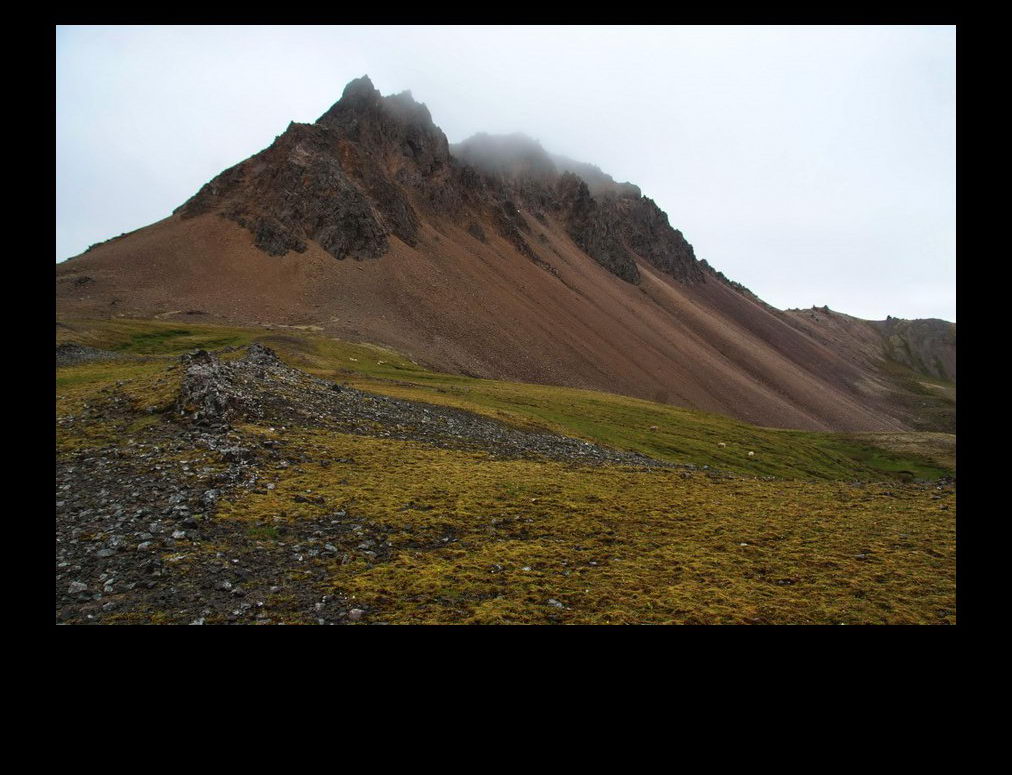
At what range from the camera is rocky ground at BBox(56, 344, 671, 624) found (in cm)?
1023

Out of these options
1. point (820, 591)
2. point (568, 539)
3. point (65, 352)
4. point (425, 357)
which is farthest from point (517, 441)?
point (425, 357)

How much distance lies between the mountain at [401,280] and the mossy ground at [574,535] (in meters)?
79.3

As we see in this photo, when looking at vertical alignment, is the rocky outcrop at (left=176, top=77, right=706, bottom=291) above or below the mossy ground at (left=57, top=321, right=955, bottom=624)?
above

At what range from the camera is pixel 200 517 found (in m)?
14.1

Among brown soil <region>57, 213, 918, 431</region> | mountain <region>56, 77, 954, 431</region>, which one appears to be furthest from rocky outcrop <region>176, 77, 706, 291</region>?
brown soil <region>57, 213, 918, 431</region>

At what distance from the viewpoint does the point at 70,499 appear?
14.9 m

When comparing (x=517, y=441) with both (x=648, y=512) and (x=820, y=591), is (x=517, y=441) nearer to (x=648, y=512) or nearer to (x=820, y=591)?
(x=648, y=512)

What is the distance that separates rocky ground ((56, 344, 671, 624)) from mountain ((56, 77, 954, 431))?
75.3 m

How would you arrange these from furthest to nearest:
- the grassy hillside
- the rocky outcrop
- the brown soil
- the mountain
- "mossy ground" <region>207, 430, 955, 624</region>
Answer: the rocky outcrop
the mountain
the brown soil
the grassy hillside
"mossy ground" <region>207, 430, 955, 624</region>

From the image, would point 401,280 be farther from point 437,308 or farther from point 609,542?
point 609,542

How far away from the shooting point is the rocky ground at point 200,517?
33.6 feet

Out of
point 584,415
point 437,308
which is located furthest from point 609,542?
point 437,308

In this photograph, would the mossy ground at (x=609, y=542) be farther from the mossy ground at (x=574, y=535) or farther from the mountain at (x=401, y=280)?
the mountain at (x=401, y=280)

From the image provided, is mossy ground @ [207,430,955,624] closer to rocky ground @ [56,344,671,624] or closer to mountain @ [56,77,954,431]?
rocky ground @ [56,344,671,624]
